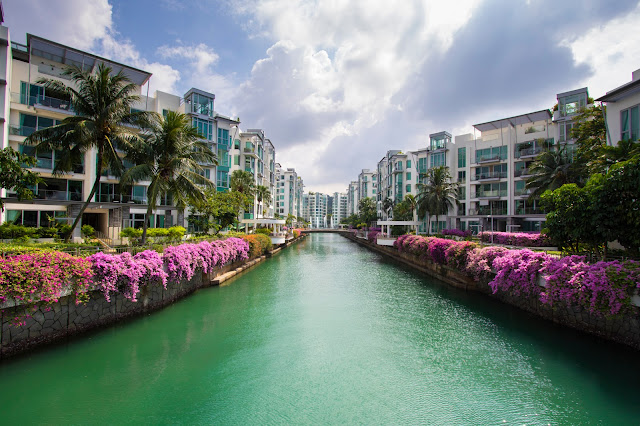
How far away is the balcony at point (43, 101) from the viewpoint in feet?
83.1

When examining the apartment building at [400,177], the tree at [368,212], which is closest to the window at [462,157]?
the apartment building at [400,177]

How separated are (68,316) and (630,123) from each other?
25.5 metres

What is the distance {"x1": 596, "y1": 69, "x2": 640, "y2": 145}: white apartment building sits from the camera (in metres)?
15.9

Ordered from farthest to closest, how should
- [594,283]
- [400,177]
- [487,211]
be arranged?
[400,177], [487,211], [594,283]

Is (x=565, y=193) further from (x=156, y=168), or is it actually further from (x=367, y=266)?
(x=156, y=168)

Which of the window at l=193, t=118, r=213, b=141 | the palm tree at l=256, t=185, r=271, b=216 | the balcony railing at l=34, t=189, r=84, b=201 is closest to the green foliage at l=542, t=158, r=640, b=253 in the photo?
the balcony railing at l=34, t=189, r=84, b=201

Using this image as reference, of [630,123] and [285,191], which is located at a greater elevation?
[285,191]

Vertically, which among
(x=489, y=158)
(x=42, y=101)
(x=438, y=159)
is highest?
(x=438, y=159)

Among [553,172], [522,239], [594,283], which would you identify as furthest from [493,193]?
[594,283]

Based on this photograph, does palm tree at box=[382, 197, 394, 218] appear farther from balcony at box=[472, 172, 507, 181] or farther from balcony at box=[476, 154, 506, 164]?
balcony at box=[476, 154, 506, 164]

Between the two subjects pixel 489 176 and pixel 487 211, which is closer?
pixel 487 211

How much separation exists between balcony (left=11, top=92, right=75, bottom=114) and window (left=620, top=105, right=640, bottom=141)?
38.2 metres

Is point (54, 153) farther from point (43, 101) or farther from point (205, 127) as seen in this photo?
point (205, 127)

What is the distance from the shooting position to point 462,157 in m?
46.9
